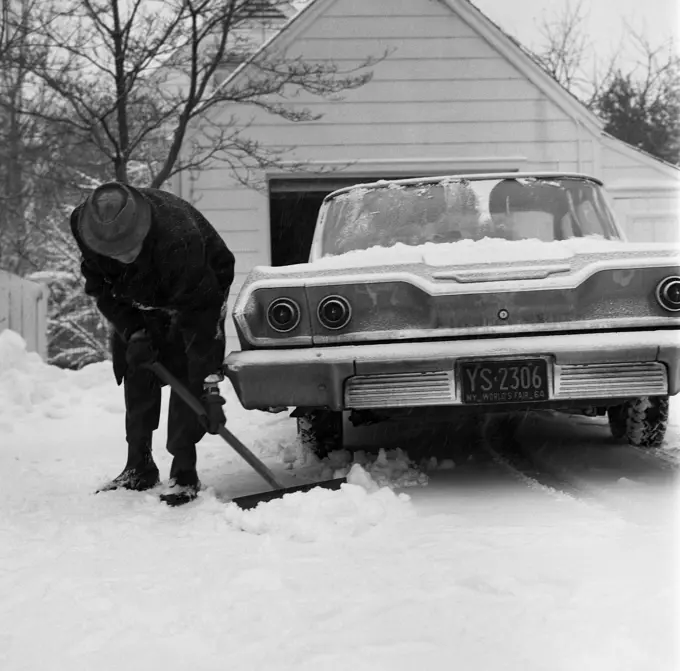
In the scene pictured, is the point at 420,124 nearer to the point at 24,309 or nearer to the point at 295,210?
the point at 295,210

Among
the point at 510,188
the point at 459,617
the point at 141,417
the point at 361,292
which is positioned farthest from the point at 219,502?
the point at 510,188

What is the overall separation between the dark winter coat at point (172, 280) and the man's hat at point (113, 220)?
0.18 meters

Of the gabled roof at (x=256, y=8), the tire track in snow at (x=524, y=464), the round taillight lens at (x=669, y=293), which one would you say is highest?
the gabled roof at (x=256, y=8)

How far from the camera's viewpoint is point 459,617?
6.77 ft

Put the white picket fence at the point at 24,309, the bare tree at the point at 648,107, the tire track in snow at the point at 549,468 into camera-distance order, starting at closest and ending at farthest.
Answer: the tire track in snow at the point at 549,468
the white picket fence at the point at 24,309
the bare tree at the point at 648,107

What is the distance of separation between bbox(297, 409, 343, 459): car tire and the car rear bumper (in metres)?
0.98

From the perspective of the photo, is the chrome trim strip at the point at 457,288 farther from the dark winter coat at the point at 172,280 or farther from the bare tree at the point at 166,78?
the bare tree at the point at 166,78

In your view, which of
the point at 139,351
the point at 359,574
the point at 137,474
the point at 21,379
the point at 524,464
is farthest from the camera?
the point at 21,379

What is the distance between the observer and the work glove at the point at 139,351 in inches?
147

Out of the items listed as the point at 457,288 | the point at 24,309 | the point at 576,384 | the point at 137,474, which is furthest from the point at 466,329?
the point at 24,309

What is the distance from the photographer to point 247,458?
3.97 m

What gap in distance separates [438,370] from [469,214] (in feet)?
4.61

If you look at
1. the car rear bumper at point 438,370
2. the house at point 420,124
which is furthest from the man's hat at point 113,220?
the house at point 420,124

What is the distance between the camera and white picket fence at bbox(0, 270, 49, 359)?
38.1ft
